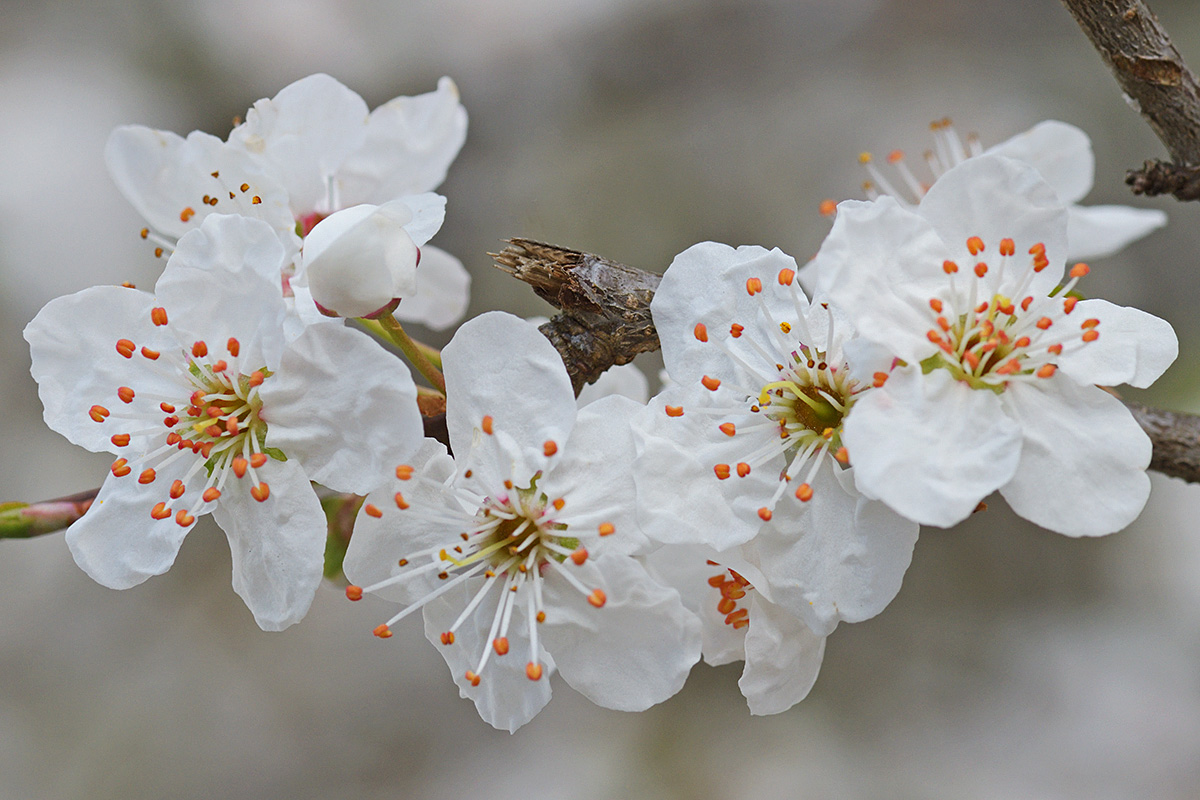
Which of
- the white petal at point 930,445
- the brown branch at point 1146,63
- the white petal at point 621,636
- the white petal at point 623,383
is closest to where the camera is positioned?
the white petal at point 930,445

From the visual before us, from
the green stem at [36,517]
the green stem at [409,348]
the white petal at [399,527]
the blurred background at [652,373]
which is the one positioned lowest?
the blurred background at [652,373]

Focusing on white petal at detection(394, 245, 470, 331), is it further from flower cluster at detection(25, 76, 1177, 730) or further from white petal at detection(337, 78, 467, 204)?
flower cluster at detection(25, 76, 1177, 730)

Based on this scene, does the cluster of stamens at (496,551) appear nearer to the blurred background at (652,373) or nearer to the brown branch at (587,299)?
the brown branch at (587,299)

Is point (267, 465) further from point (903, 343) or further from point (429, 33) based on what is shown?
point (429, 33)

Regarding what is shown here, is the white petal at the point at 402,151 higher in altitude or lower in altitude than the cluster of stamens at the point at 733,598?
higher

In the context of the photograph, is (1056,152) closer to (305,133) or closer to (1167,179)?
(1167,179)

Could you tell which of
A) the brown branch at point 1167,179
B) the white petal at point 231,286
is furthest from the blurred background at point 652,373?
the white petal at point 231,286
